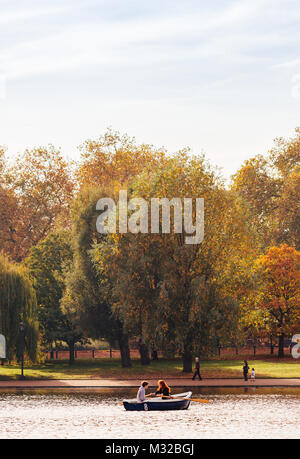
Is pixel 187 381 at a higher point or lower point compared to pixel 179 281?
lower

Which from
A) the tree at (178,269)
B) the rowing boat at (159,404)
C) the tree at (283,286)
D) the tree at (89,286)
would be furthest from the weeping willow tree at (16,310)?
the tree at (283,286)

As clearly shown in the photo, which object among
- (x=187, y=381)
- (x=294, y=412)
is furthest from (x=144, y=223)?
(x=294, y=412)

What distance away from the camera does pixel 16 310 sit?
50469 mm

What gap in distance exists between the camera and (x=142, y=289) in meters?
47.1

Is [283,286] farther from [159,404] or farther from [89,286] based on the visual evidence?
[159,404]

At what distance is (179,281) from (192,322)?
2914 mm

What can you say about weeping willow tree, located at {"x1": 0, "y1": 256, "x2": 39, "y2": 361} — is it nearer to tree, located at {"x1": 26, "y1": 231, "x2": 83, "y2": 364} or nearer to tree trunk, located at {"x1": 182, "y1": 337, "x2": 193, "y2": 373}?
A: tree, located at {"x1": 26, "y1": 231, "x2": 83, "y2": 364}

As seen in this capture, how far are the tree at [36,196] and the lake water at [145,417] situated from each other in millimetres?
46663

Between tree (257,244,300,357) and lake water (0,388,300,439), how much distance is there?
34130mm

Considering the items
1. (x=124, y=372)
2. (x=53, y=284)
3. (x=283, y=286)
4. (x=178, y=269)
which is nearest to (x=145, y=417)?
(x=178, y=269)

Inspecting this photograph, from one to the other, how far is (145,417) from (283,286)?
45574 mm

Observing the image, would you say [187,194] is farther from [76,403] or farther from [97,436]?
[97,436]

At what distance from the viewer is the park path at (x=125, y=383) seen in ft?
133

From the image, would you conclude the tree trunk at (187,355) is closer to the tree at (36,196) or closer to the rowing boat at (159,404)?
the rowing boat at (159,404)
